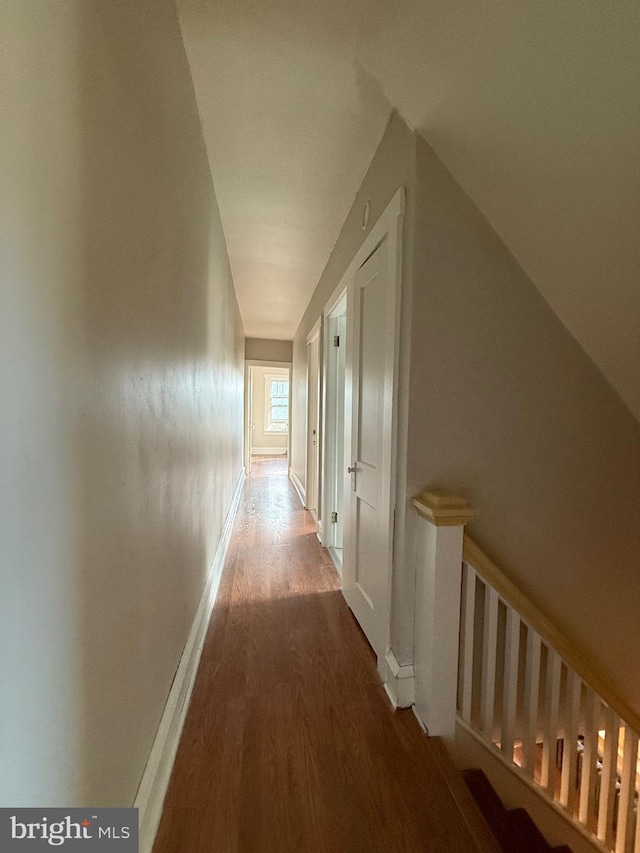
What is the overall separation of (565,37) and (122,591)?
1.87m

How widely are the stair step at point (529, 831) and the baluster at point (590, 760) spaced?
1.36 feet

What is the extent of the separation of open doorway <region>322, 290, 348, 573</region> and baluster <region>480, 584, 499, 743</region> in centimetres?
173

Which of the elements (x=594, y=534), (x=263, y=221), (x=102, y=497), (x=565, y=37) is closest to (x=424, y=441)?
(x=594, y=534)

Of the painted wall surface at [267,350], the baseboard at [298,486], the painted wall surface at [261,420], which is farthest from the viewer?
the painted wall surface at [261,420]

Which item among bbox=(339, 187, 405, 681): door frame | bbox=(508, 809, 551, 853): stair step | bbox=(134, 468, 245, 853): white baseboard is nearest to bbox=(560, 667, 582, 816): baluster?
bbox=(508, 809, 551, 853): stair step

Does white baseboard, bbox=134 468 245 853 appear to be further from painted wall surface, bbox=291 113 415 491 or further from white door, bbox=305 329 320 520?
white door, bbox=305 329 320 520

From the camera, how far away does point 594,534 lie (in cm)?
162

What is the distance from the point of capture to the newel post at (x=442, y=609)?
1.28m

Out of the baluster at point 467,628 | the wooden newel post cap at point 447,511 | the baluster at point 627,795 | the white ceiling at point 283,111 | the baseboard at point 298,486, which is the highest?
the white ceiling at point 283,111

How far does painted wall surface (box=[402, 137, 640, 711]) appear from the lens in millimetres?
1412

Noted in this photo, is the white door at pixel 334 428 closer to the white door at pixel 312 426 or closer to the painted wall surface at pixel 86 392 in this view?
the white door at pixel 312 426

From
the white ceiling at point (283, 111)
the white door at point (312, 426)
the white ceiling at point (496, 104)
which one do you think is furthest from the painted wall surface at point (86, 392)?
the white door at point (312, 426)

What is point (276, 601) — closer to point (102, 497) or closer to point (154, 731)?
point (154, 731)

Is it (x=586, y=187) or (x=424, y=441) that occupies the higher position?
(x=586, y=187)
